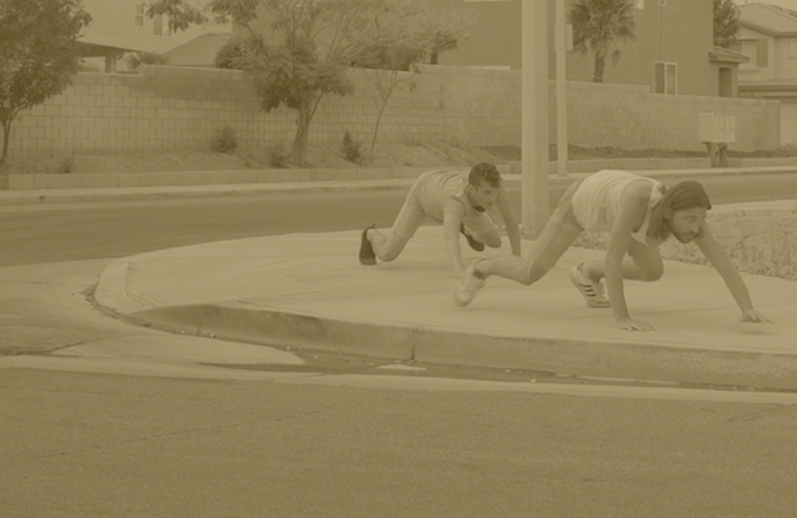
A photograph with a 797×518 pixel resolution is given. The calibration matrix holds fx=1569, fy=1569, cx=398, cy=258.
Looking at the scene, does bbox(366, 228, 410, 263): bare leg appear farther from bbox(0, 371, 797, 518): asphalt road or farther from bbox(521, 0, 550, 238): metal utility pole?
bbox(0, 371, 797, 518): asphalt road

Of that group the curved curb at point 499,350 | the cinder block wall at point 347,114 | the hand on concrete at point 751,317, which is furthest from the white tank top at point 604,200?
the cinder block wall at point 347,114

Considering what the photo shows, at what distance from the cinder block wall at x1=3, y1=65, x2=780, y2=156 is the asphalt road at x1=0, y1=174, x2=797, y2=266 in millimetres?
5082

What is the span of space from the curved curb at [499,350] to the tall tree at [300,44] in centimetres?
A: 2464

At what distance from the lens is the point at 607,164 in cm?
4344

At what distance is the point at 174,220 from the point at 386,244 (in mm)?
9217

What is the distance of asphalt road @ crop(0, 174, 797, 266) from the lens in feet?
58.5

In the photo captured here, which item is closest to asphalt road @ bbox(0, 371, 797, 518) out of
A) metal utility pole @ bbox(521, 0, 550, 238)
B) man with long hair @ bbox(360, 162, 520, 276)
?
man with long hair @ bbox(360, 162, 520, 276)

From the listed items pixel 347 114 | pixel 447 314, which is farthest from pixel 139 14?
pixel 447 314

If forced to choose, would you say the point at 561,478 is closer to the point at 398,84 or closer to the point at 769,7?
the point at 398,84

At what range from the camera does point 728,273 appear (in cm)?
957

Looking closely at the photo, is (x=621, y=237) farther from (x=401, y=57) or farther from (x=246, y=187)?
(x=401, y=57)

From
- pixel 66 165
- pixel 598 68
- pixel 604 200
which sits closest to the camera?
pixel 604 200

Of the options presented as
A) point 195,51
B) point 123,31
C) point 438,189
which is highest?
point 123,31

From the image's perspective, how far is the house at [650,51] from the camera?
52.4m
